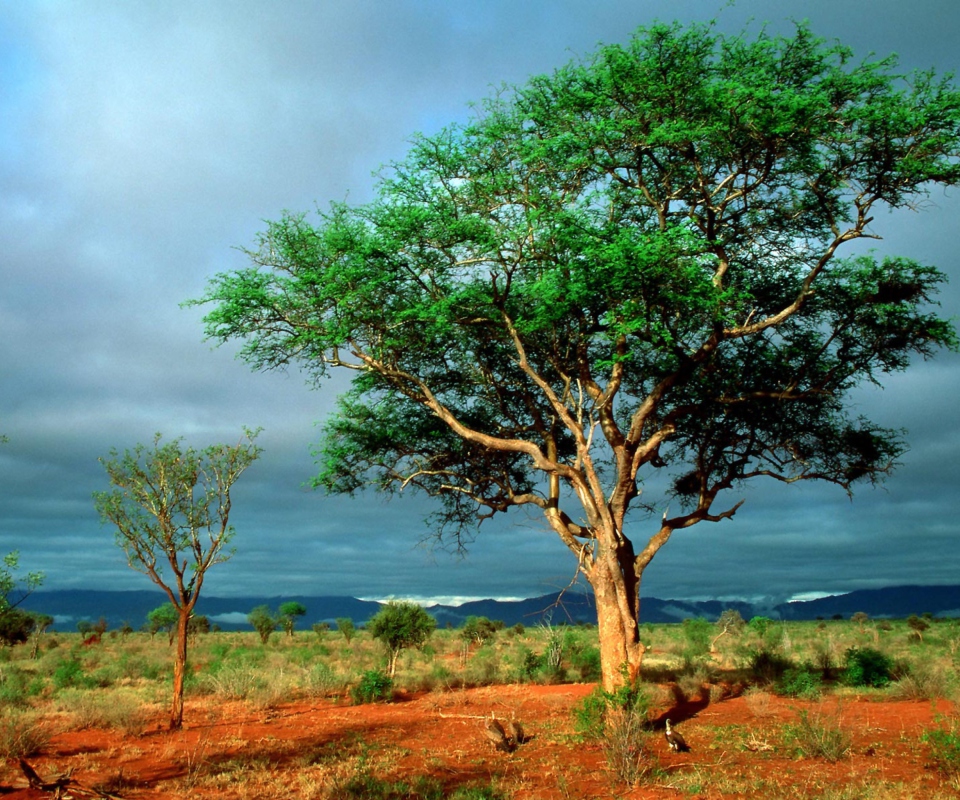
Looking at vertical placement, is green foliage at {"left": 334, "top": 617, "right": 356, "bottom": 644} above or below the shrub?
above

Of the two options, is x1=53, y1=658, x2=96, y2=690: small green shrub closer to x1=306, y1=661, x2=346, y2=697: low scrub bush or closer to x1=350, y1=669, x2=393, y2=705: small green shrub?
x1=306, y1=661, x2=346, y2=697: low scrub bush

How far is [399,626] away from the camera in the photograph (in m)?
30.1

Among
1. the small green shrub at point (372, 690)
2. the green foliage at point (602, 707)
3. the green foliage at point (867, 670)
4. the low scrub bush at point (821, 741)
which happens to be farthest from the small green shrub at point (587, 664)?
the low scrub bush at point (821, 741)

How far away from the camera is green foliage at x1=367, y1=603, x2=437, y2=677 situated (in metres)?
30.1

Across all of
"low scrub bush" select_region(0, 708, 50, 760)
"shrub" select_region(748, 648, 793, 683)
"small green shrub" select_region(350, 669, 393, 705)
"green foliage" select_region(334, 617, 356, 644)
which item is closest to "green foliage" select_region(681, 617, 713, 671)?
"shrub" select_region(748, 648, 793, 683)

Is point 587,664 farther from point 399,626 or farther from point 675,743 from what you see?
point 675,743

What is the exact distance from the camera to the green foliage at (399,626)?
30.1m

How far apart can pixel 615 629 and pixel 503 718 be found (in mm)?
4261

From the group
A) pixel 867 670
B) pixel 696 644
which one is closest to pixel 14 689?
pixel 867 670

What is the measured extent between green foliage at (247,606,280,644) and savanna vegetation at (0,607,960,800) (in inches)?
605

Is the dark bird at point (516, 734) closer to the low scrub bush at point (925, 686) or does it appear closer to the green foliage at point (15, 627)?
the low scrub bush at point (925, 686)

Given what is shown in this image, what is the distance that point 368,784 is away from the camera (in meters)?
10.9

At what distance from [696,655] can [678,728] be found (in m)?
15.9

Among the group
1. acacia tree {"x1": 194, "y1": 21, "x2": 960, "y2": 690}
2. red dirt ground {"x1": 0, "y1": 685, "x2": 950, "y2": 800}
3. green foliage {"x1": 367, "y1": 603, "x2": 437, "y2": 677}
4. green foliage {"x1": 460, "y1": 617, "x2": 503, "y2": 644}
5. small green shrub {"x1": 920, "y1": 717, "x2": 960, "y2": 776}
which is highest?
acacia tree {"x1": 194, "y1": 21, "x2": 960, "y2": 690}
